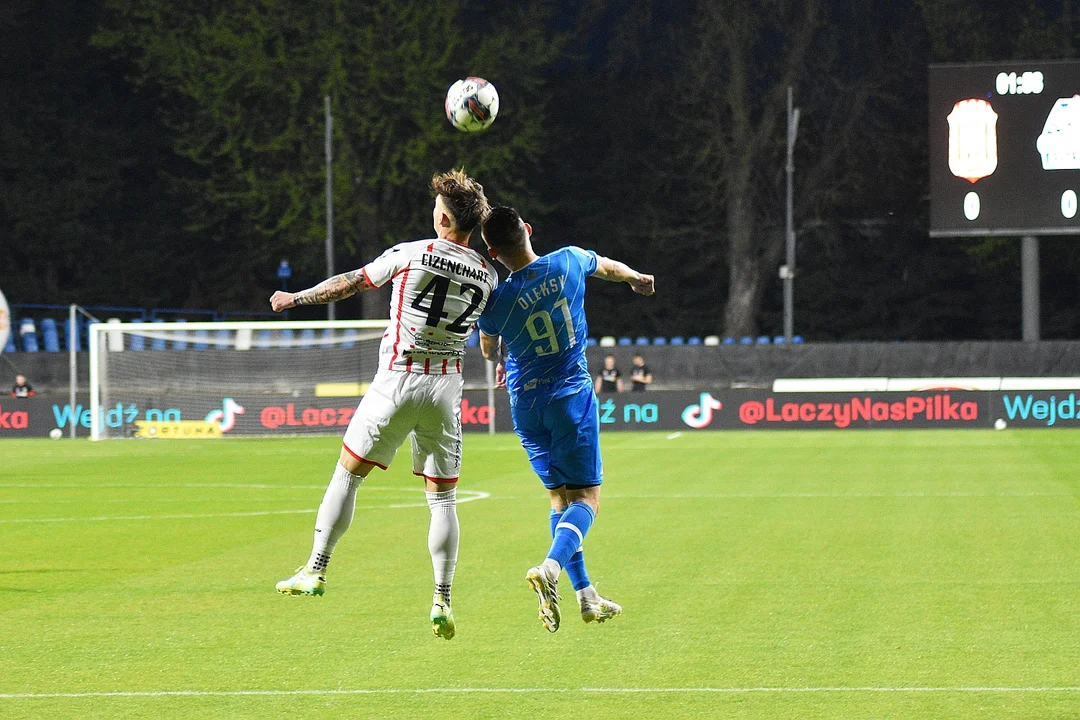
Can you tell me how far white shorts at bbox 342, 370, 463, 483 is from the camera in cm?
740

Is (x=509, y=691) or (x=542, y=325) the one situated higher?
(x=542, y=325)

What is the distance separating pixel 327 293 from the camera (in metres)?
7.07

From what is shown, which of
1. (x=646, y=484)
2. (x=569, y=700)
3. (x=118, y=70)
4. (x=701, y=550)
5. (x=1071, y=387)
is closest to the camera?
(x=569, y=700)

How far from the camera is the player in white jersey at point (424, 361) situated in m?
7.26

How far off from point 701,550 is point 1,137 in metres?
42.5

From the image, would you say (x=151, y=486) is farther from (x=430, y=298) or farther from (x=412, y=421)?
(x=430, y=298)

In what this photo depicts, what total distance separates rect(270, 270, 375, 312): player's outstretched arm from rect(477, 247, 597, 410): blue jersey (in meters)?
0.68

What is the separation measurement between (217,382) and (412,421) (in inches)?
921

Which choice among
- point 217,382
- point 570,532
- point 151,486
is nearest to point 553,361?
point 570,532

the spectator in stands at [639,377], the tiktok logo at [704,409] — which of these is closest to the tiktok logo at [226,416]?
the spectator in stands at [639,377]

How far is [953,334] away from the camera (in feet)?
164

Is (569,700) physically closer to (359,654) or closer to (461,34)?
(359,654)

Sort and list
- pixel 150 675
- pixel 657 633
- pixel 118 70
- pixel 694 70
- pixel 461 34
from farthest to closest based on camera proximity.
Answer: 1. pixel 118 70
2. pixel 461 34
3. pixel 694 70
4. pixel 657 633
5. pixel 150 675

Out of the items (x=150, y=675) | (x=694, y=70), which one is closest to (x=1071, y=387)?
(x=694, y=70)
